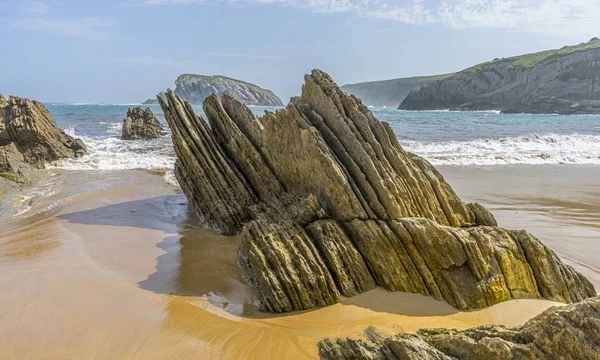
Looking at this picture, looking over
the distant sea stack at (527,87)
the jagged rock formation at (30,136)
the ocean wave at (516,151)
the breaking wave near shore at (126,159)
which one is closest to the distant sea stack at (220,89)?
the distant sea stack at (527,87)

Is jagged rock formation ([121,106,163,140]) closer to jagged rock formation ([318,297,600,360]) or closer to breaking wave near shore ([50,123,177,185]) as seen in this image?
breaking wave near shore ([50,123,177,185])

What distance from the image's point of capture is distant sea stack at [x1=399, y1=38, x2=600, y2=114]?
87.6 meters

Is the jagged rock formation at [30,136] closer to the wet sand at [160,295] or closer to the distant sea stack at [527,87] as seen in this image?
the wet sand at [160,295]

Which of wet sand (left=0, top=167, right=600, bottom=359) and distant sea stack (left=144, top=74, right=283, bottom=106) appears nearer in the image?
wet sand (left=0, top=167, right=600, bottom=359)

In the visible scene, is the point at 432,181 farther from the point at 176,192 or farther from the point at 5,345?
the point at 176,192

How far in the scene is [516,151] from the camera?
25.4 m

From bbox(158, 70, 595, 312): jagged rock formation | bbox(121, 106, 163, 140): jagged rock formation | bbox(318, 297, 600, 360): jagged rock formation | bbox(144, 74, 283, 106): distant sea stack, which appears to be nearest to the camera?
bbox(318, 297, 600, 360): jagged rock formation

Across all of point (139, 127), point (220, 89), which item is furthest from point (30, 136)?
point (220, 89)

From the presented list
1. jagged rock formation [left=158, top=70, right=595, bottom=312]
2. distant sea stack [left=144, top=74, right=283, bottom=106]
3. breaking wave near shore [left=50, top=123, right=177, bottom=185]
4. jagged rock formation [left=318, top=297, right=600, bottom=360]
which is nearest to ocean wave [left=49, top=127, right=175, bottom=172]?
breaking wave near shore [left=50, top=123, right=177, bottom=185]

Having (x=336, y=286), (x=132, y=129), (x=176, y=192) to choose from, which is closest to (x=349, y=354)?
(x=336, y=286)

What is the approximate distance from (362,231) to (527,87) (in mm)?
121618

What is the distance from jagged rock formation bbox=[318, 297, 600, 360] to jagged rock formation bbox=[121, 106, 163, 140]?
31.0 m

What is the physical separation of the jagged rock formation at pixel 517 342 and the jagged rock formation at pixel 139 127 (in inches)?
1219

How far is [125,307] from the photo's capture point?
6.06 metres
